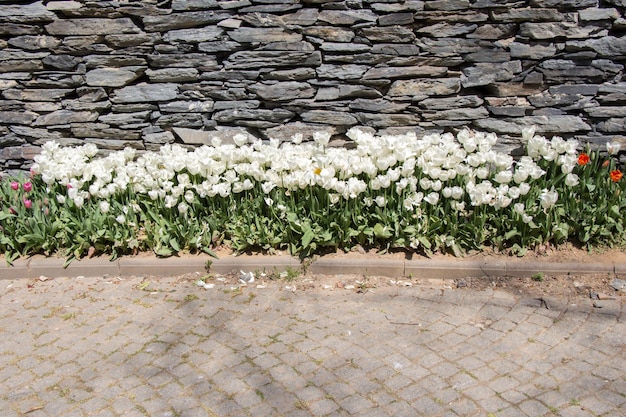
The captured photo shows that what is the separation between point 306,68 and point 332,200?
1.27m

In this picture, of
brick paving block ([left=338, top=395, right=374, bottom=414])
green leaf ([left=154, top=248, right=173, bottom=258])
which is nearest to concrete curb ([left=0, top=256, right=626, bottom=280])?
green leaf ([left=154, top=248, right=173, bottom=258])

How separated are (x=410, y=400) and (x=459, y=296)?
1.23 meters

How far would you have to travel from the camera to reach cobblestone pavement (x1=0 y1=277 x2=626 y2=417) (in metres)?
2.99

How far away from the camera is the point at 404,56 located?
16.0 feet

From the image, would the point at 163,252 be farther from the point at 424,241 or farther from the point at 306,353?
the point at 424,241

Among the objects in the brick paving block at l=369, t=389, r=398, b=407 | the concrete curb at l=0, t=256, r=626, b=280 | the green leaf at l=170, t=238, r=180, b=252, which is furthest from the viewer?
the green leaf at l=170, t=238, r=180, b=252

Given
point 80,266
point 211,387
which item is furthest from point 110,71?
point 211,387

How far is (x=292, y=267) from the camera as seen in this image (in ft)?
14.5

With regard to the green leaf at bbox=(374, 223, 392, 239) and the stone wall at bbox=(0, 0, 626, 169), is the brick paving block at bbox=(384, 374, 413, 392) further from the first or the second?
the stone wall at bbox=(0, 0, 626, 169)

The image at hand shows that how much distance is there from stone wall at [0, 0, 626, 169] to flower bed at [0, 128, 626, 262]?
14.1 inches

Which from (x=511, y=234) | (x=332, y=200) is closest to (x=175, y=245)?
(x=332, y=200)

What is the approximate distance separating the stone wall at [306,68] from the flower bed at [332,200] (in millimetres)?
359

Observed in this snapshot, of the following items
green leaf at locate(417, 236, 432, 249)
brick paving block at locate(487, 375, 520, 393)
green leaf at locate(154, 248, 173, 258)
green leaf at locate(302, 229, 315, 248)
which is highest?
green leaf at locate(302, 229, 315, 248)

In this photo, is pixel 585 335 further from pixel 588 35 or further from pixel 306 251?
pixel 588 35
